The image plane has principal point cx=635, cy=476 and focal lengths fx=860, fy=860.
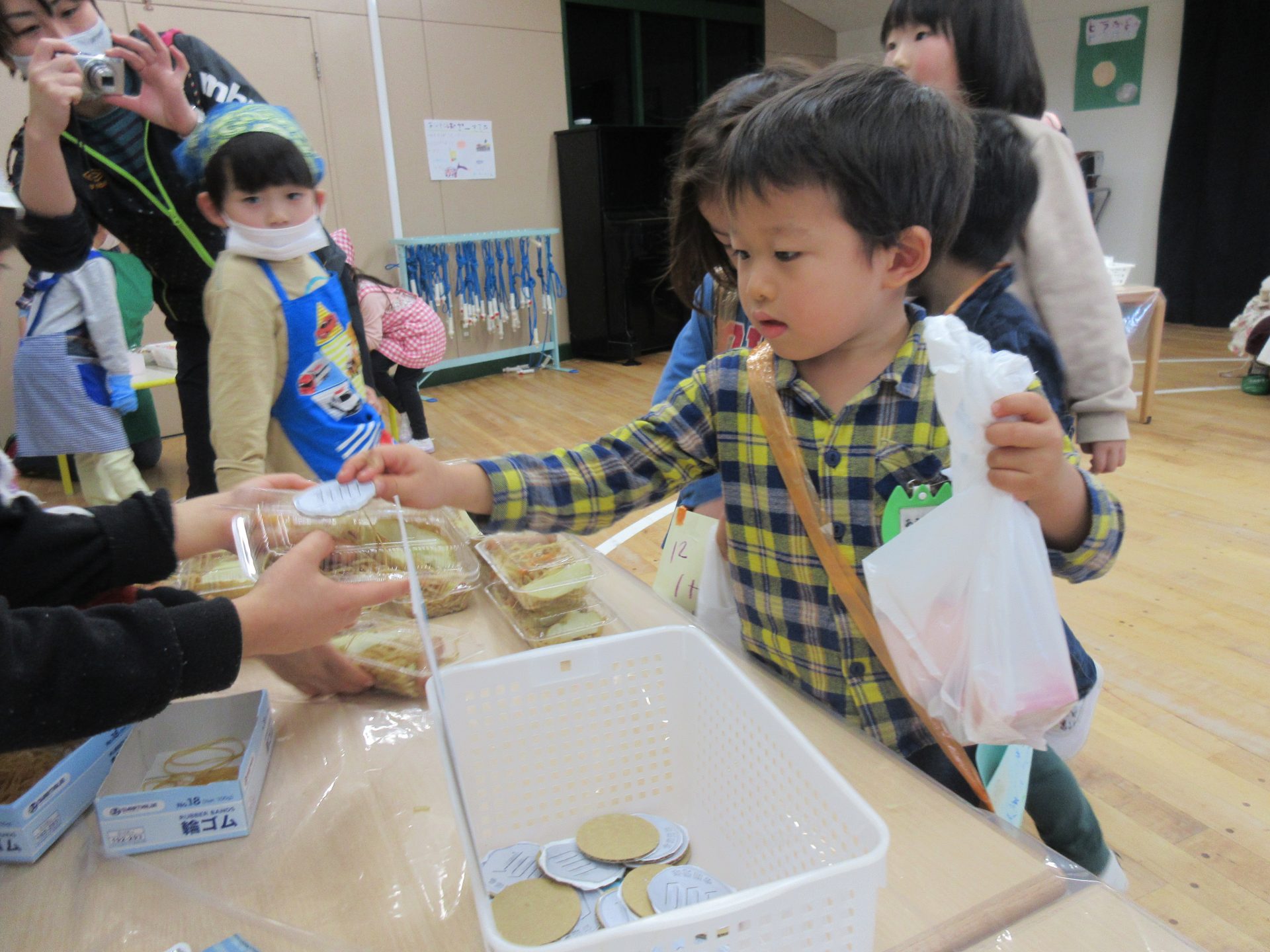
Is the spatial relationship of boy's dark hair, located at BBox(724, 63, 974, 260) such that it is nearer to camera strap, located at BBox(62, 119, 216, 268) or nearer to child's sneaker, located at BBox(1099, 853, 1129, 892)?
child's sneaker, located at BBox(1099, 853, 1129, 892)

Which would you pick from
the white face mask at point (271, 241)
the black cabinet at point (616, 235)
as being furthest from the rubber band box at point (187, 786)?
the black cabinet at point (616, 235)

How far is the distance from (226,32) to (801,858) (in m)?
5.21

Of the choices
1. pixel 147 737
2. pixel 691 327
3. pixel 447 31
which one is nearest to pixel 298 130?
pixel 691 327

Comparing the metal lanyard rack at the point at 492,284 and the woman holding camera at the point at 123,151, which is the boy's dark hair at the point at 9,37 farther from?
the metal lanyard rack at the point at 492,284

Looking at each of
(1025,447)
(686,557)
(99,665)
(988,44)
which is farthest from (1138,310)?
(99,665)

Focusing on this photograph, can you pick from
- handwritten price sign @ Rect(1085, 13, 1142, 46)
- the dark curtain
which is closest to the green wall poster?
handwritten price sign @ Rect(1085, 13, 1142, 46)

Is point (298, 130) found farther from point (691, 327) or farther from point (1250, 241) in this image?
point (1250, 241)

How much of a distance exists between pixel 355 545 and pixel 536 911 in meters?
0.48

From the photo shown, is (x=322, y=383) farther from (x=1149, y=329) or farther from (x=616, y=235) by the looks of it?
(x=616, y=235)

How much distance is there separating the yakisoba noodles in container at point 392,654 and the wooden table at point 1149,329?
3.78 metres

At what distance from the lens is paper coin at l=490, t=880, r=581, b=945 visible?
64cm

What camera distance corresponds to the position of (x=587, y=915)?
26.4 inches

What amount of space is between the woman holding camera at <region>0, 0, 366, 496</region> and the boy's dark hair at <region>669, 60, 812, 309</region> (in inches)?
31.9

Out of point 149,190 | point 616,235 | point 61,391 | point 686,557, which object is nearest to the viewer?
point 686,557
